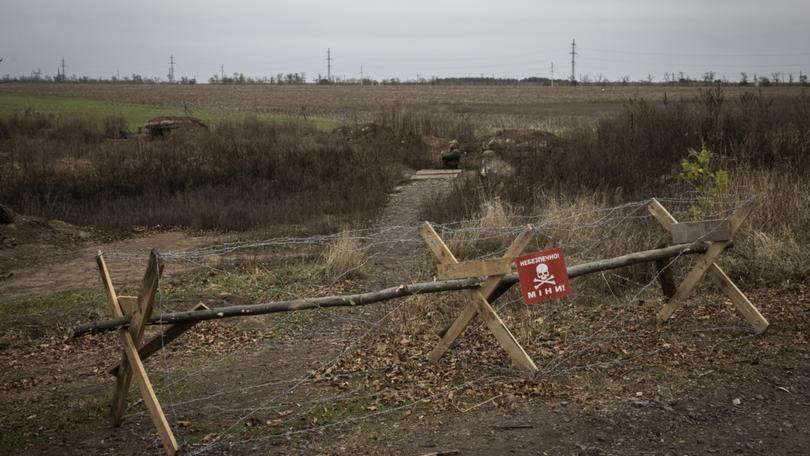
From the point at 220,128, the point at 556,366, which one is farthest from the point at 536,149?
the point at 556,366

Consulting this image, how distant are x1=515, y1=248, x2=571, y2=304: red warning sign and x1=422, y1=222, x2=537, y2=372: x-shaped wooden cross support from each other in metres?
0.14

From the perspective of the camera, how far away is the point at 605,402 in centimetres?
625

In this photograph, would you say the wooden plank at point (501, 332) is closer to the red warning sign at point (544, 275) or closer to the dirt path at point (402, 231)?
the red warning sign at point (544, 275)

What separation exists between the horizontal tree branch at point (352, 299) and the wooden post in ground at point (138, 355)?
0.30 feet

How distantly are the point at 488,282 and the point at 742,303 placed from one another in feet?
8.86

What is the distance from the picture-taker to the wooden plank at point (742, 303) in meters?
7.43

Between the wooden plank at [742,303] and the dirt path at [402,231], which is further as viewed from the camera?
the dirt path at [402,231]

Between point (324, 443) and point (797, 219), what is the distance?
26.6 feet

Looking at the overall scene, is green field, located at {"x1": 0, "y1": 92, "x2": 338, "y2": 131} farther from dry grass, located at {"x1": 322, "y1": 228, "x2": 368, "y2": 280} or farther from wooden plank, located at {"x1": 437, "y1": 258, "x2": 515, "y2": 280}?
wooden plank, located at {"x1": 437, "y1": 258, "x2": 515, "y2": 280}

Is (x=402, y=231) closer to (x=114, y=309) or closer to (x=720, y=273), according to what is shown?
(x=720, y=273)

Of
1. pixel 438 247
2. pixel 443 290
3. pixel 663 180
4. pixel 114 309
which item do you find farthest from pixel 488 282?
pixel 663 180

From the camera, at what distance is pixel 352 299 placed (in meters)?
6.26

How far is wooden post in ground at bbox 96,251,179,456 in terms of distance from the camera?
5.52 metres

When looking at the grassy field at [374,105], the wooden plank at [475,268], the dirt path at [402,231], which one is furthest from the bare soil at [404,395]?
the grassy field at [374,105]
